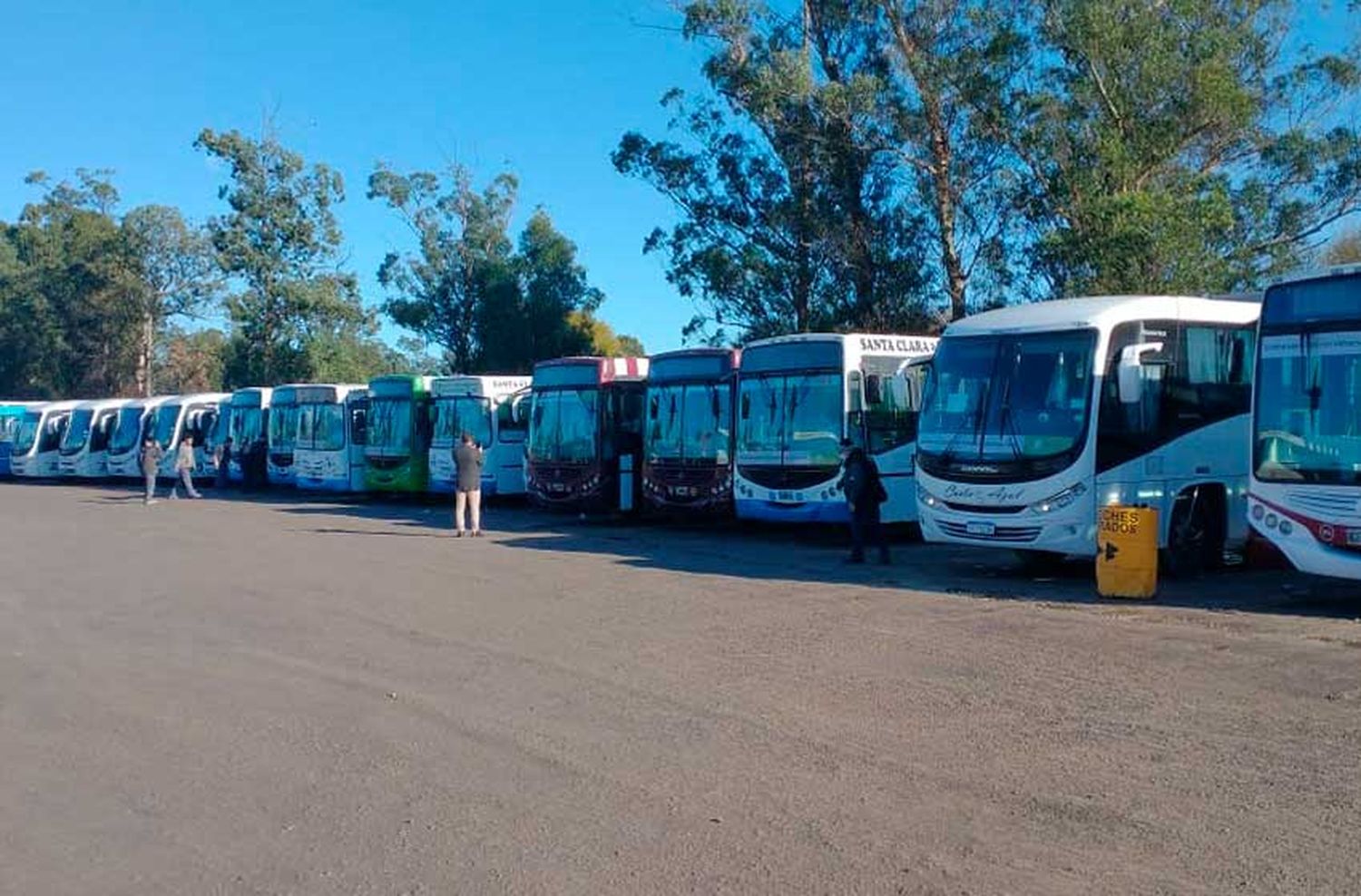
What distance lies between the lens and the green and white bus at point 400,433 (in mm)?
29984

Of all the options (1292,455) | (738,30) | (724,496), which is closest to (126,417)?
(738,30)

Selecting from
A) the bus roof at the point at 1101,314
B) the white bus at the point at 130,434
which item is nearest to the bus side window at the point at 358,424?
the white bus at the point at 130,434

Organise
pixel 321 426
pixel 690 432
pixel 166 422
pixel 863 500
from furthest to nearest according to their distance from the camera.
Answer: pixel 166 422 → pixel 321 426 → pixel 690 432 → pixel 863 500

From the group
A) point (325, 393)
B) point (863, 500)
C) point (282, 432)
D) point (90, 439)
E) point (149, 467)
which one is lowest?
point (149, 467)

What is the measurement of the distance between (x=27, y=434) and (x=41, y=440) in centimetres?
115

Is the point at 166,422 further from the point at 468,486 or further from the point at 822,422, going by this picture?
the point at 822,422

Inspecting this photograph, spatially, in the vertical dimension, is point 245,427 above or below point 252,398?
below

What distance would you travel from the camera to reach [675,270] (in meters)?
34.7

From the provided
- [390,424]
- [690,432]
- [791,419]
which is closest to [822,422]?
[791,419]

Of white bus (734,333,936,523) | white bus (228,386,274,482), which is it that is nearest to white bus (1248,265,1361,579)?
white bus (734,333,936,523)

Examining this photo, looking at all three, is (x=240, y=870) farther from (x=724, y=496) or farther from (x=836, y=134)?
(x=836, y=134)

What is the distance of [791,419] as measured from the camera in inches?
784

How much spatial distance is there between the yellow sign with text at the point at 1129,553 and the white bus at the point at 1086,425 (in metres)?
0.67

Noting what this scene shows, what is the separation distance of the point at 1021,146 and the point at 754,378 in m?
10.6
